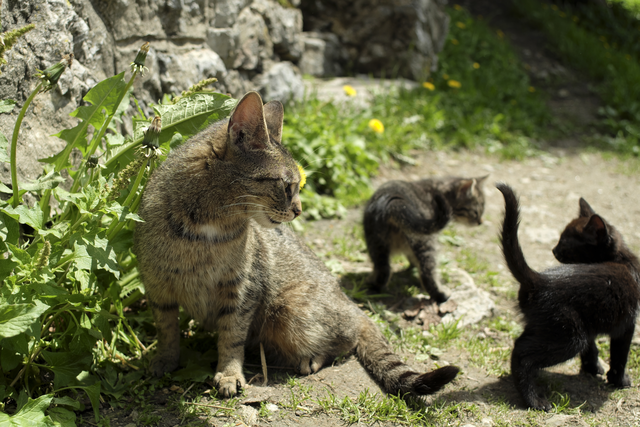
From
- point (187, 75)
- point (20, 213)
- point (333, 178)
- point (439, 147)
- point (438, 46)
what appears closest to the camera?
point (20, 213)

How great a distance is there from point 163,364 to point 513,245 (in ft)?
7.70

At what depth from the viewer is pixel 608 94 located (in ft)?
33.2

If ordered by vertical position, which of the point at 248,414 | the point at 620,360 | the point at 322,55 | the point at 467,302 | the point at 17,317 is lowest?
the point at 467,302

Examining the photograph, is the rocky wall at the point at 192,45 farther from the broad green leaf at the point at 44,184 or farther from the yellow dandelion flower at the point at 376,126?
the yellow dandelion flower at the point at 376,126

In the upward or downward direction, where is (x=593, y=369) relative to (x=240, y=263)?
downward

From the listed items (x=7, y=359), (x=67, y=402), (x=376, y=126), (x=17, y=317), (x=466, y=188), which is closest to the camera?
(x=17, y=317)

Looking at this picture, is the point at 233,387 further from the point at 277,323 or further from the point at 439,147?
the point at 439,147

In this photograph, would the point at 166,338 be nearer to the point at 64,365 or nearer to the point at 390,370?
the point at 64,365

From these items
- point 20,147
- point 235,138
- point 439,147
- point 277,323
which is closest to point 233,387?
point 277,323

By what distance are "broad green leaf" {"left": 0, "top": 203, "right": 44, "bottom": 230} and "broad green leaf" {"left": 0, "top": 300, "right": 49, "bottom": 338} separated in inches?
15.5

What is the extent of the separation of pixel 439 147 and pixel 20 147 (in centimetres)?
607

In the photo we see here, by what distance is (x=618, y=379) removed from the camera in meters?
3.53

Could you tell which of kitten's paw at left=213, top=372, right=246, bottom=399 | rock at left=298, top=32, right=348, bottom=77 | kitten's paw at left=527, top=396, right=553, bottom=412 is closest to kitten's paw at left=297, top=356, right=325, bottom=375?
kitten's paw at left=213, top=372, right=246, bottom=399

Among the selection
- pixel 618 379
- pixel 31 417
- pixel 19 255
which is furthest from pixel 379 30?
pixel 31 417
